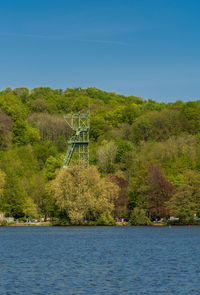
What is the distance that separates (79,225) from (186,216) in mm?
22616

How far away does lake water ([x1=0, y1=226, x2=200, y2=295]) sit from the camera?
39812 millimetres

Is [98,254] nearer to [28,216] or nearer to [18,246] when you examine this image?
[18,246]

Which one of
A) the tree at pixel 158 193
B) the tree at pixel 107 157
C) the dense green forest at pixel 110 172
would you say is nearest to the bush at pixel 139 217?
the dense green forest at pixel 110 172

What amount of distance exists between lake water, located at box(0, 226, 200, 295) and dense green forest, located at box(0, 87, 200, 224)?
95.8 feet

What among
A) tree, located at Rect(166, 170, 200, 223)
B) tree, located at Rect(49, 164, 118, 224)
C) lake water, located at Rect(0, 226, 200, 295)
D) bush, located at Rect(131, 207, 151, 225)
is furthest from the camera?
bush, located at Rect(131, 207, 151, 225)

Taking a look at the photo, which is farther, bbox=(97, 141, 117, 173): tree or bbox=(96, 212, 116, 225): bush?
bbox=(97, 141, 117, 173): tree

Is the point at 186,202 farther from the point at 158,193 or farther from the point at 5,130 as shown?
the point at 5,130

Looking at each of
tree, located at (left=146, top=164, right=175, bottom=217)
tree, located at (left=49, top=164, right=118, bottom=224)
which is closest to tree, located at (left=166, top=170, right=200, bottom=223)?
tree, located at (left=146, top=164, right=175, bottom=217)

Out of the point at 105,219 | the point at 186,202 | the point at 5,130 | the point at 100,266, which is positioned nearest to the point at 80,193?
the point at 105,219

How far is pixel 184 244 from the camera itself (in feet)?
244

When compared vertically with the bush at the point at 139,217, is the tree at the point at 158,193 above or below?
above

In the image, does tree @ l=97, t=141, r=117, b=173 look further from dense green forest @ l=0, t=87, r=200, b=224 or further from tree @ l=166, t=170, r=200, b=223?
tree @ l=166, t=170, r=200, b=223

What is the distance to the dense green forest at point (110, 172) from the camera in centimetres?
11375

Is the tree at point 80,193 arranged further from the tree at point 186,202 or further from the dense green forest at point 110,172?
the tree at point 186,202
